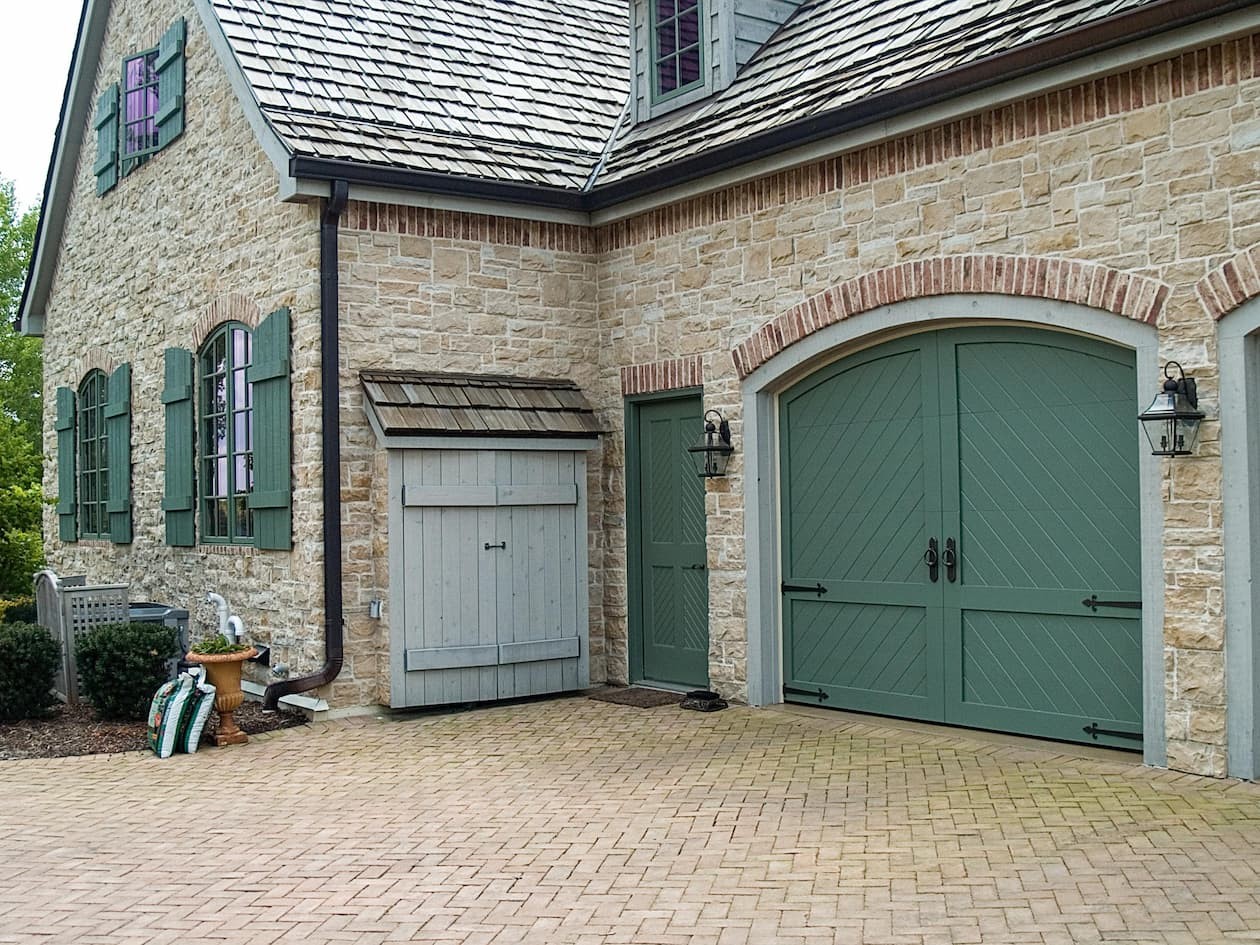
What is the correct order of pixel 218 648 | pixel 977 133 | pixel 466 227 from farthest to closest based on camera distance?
pixel 466 227 < pixel 218 648 < pixel 977 133

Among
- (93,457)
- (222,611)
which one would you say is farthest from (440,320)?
(93,457)

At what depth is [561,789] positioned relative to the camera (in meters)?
7.27

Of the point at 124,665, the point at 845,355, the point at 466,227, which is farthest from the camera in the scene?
the point at 466,227

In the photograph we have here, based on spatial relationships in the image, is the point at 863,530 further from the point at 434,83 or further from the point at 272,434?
the point at 434,83

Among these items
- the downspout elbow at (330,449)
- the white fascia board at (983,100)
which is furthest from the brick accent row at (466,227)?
the white fascia board at (983,100)

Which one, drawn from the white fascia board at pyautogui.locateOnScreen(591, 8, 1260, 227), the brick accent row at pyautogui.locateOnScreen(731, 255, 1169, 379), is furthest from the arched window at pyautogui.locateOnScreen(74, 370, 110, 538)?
the brick accent row at pyautogui.locateOnScreen(731, 255, 1169, 379)

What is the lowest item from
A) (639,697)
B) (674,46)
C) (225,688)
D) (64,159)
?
(639,697)

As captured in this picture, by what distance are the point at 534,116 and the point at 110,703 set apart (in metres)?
6.05

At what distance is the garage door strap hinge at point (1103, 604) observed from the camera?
7.36 metres

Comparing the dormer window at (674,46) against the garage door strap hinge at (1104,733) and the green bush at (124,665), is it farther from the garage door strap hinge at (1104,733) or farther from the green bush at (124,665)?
the garage door strap hinge at (1104,733)

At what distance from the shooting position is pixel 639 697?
10.2 meters

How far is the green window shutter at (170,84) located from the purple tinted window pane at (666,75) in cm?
438

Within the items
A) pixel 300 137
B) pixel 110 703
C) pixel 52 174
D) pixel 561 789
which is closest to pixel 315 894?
pixel 561 789

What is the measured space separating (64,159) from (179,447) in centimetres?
546
